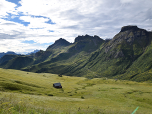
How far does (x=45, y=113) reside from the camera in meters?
14.2

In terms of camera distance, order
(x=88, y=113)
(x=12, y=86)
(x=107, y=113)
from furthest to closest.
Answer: (x=12, y=86)
(x=107, y=113)
(x=88, y=113)

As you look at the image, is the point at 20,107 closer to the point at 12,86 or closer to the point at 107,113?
the point at 107,113

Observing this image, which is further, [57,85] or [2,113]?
[57,85]

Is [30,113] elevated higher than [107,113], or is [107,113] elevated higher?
[30,113]

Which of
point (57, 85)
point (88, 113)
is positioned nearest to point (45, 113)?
point (88, 113)

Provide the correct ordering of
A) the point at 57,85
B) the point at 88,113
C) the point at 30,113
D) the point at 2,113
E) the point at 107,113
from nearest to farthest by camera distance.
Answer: the point at 2,113, the point at 30,113, the point at 88,113, the point at 107,113, the point at 57,85

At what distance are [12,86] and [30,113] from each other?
Result: 34.0 metres

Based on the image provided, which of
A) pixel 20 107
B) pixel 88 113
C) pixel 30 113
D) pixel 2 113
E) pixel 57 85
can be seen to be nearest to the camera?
pixel 2 113

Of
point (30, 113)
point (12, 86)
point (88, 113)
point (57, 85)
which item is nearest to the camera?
point (30, 113)

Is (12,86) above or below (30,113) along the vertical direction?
below

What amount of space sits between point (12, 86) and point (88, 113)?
35505 mm

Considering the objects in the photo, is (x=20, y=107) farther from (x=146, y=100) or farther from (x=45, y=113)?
(x=146, y=100)

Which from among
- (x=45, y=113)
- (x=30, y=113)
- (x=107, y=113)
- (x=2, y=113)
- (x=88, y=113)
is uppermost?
(x=2, y=113)

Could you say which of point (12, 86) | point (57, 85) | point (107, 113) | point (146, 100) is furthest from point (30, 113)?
point (57, 85)
